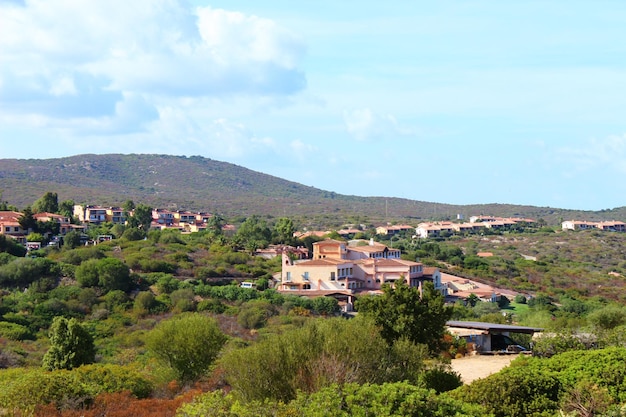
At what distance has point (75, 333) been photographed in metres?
27.1

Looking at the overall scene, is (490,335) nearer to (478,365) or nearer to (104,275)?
(478,365)

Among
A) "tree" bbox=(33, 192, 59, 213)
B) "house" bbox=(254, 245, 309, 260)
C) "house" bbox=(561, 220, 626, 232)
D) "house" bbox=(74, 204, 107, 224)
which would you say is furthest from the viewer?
"house" bbox=(561, 220, 626, 232)

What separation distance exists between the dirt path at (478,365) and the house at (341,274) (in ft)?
68.5

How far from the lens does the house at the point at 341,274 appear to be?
177ft

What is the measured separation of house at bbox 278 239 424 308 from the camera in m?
53.9

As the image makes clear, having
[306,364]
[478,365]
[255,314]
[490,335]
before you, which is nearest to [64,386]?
[306,364]

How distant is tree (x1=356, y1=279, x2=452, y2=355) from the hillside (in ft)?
300

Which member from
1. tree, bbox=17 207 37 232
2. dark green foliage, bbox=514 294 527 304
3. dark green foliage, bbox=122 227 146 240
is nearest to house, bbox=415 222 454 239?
dark green foliage, bbox=514 294 527 304

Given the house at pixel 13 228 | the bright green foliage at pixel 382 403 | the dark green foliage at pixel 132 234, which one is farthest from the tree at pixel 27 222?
the bright green foliage at pixel 382 403

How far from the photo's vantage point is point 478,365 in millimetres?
28531

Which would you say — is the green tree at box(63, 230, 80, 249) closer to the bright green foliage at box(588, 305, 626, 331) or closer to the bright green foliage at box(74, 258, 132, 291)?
the bright green foliage at box(74, 258, 132, 291)

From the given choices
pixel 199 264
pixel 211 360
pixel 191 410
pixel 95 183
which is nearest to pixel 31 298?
pixel 199 264

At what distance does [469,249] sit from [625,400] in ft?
234

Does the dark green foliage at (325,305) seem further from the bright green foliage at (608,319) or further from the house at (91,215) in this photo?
the house at (91,215)
